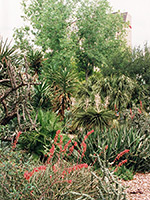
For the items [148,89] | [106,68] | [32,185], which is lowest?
[32,185]

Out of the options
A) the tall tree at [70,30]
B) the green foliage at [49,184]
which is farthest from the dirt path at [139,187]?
the tall tree at [70,30]

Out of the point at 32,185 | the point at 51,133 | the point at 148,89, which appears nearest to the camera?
the point at 32,185

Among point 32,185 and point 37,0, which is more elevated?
point 37,0

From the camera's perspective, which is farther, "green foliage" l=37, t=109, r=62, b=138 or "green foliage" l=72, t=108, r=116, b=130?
"green foliage" l=72, t=108, r=116, b=130

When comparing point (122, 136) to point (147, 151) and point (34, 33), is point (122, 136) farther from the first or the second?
point (34, 33)

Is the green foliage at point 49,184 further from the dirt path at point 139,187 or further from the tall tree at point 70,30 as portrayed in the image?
the tall tree at point 70,30

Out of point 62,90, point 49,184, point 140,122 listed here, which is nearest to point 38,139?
point 49,184

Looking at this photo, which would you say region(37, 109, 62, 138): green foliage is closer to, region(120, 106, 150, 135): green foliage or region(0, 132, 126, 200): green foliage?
region(120, 106, 150, 135): green foliage

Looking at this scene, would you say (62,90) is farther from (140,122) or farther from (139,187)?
(139,187)

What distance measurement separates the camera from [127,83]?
12.3 meters

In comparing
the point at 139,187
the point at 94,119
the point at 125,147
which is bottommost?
the point at 139,187

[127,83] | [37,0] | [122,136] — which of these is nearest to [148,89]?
[127,83]

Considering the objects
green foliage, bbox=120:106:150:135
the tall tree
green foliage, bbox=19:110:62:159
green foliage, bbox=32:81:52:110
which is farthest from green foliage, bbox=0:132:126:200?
the tall tree

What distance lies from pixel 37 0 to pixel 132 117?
19142 mm
